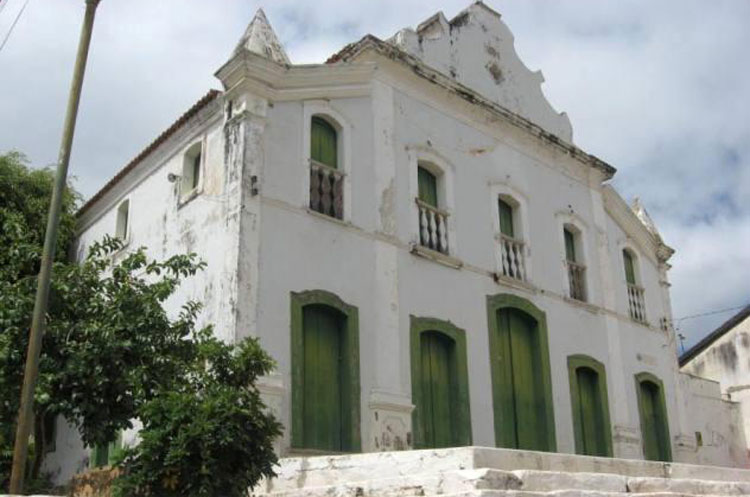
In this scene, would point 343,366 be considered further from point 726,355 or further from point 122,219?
point 726,355

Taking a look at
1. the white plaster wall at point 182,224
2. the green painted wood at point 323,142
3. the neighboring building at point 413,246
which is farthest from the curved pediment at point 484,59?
the white plaster wall at point 182,224

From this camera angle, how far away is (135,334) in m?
8.67

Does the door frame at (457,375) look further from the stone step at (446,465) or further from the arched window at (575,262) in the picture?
the arched window at (575,262)

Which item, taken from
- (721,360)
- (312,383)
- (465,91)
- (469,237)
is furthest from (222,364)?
(721,360)

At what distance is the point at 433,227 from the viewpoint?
13953 millimetres

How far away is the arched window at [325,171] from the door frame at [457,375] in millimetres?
2032

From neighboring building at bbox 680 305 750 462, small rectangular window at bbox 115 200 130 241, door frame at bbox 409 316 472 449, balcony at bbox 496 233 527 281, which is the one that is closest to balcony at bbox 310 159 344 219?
door frame at bbox 409 316 472 449

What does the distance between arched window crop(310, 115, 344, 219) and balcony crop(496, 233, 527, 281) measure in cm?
352

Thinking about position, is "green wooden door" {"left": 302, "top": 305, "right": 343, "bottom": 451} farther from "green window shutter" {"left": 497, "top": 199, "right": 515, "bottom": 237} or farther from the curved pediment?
the curved pediment

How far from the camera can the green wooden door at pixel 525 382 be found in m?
14.3

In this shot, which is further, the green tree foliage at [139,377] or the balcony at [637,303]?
the balcony at [637,303]

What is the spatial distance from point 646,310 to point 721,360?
8079mm

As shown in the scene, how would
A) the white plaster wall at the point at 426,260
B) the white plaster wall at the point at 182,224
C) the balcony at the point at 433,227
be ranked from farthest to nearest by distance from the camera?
the balcony at the point at 433,227
the white plaster wall at the point at 426,260
the white plaster wall at the point at 182,224

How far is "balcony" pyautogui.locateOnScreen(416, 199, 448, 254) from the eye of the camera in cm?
1374
